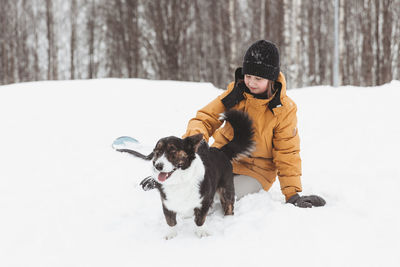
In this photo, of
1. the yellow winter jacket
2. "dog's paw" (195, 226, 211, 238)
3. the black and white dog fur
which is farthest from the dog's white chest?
the yellow winter jacket

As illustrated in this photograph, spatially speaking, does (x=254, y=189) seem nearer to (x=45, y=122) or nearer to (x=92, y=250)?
(x=92, y=250)

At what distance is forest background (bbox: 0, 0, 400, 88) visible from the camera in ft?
37.4

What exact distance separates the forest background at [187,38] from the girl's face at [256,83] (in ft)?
28.8

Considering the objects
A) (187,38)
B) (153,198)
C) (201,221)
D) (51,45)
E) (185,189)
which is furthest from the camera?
(51,45)

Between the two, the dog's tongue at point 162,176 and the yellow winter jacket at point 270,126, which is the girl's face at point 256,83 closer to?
the yellow winter jacket at point 270,126

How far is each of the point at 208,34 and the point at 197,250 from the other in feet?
36.3

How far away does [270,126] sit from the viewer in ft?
9.58

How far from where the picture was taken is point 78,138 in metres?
5.16

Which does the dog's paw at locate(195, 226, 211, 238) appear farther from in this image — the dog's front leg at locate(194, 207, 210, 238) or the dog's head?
the dog's head

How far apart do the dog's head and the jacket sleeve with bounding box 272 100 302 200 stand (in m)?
1.13

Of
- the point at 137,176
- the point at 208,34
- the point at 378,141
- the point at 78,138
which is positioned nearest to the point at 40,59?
the point at 208,34

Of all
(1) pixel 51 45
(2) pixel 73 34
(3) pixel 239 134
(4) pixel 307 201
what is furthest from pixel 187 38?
(4) pixel 307 201

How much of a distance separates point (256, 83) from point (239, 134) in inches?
19.8

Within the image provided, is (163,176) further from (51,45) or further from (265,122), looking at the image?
(51,45)
